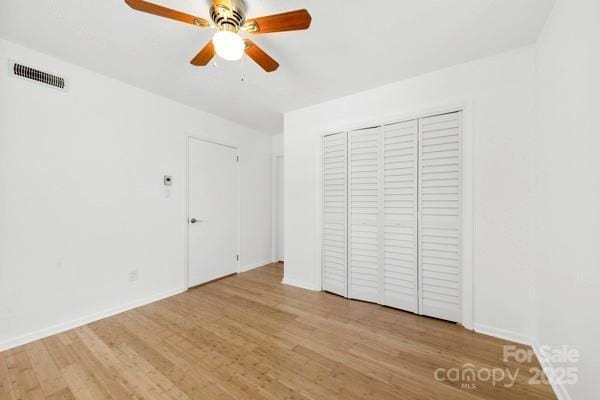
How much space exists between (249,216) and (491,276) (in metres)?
3.35

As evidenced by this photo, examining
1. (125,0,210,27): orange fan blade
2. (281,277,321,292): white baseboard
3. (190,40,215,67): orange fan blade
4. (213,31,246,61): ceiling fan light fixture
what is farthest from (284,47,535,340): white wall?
(125,0,210,27): orange fan blade

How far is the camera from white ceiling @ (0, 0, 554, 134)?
1.56 metres

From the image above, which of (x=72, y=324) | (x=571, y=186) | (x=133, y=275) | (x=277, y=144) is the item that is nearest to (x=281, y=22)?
(x=571, y=186)

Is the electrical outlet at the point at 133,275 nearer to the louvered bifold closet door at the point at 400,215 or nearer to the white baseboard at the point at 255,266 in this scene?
the white baseboard at the point at 255,266

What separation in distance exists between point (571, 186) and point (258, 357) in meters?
2.33

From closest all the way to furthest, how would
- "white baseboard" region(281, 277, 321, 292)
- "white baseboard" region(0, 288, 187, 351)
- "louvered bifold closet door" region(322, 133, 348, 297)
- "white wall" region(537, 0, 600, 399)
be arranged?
"white wall" region(537, 0, 600, 399), "white baseboard" region(0, 288, 187, 351), "louvered bifold closet door" region(322, 133, 348, 297), "white baseboard" region(281, 277, 321, 292)

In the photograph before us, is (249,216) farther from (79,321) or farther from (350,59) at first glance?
(350,59)

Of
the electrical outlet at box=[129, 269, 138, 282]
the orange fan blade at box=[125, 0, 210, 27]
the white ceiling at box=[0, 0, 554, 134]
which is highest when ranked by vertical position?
the white ceiling at box=[0, 0, 554, 134]

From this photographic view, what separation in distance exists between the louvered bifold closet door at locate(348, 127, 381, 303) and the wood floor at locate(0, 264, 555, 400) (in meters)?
0.29

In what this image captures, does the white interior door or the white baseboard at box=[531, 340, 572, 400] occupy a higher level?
the white interior door

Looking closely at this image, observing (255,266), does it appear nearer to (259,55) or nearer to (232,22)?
(259,55)

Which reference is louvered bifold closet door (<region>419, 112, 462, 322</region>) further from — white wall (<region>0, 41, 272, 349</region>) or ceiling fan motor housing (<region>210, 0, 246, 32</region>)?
white wall (<region>0, 41, 272, 349</region>)

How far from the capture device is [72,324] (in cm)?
220

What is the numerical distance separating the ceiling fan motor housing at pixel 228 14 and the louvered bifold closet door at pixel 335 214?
171cm
